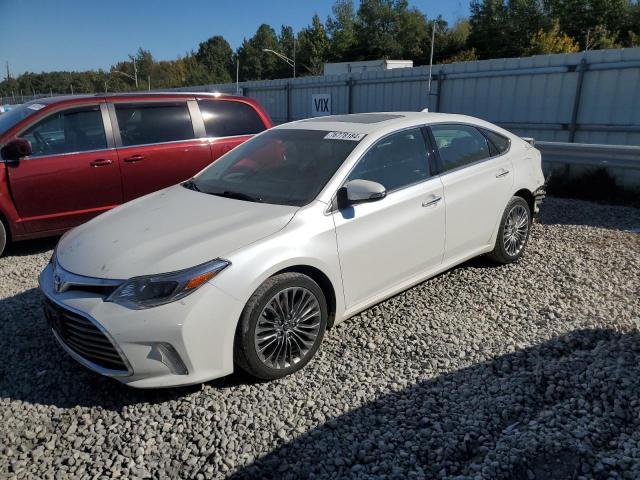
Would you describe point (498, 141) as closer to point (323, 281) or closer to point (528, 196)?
point (528, 196)

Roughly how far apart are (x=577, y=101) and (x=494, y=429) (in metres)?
7.99

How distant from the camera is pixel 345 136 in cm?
396

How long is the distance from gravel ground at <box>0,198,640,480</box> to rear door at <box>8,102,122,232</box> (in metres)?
1.53

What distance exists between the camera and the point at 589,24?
5888 centimetres

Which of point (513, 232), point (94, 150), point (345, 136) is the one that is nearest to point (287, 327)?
point (345, 136)

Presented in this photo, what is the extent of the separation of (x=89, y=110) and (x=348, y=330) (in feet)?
13.9

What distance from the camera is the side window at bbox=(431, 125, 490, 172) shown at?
14.4 feet

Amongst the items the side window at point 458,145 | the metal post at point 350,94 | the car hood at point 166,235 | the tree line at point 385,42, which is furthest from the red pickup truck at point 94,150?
the tree line at point 385,42

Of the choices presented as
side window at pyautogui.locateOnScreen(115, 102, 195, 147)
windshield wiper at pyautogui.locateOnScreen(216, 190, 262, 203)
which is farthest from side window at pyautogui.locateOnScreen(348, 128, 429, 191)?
side window at pyautogui.locateOnScreen(115, 102, 195, 147)

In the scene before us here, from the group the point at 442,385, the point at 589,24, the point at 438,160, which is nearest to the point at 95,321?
the point at 442,385

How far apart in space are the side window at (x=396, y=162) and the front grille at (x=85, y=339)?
194 centimetres

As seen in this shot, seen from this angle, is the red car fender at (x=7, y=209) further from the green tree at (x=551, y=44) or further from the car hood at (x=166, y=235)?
the green tree at (x=551, y=44)

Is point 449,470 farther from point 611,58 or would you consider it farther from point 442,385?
point 611,58

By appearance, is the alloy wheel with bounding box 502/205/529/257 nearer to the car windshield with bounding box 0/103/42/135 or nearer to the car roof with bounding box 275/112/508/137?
the car roof with bounding box 275/112/508/137
